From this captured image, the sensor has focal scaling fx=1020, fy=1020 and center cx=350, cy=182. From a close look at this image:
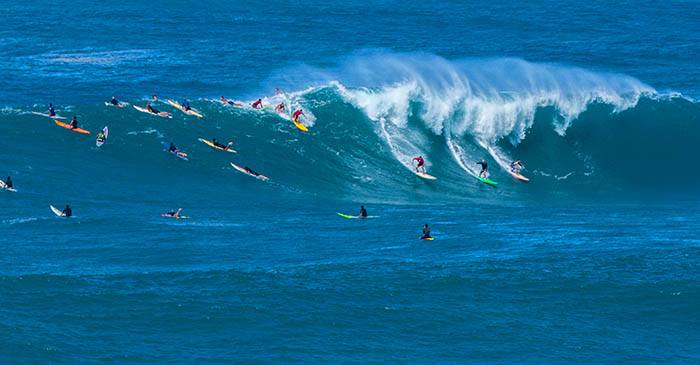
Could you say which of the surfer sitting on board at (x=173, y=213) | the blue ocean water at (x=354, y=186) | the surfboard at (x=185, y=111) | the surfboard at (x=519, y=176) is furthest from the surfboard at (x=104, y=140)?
the surfboard at (x=519, y=176)

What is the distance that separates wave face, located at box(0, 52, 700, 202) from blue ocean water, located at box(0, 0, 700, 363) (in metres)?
0.19

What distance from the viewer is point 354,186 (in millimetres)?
57719

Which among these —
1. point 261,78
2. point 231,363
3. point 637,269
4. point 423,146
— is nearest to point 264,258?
point 231,363

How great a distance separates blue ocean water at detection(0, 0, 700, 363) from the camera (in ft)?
115

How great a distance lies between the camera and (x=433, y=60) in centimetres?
7412

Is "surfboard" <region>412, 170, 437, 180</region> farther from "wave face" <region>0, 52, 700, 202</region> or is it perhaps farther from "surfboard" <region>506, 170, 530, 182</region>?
"surfboard" <region>506, 170, 530, 182</region>

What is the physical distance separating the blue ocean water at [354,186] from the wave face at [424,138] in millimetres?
190

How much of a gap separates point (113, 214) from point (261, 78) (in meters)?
31.3

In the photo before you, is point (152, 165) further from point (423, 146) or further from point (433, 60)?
point (433, 60)

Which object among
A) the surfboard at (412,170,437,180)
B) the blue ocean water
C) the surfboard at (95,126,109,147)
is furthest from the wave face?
the surfboard at (95,126,109,147)

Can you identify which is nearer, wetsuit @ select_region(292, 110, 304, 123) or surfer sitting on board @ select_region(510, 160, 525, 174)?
surfer sitting on board @ select_region(510, 160, 525, 174)

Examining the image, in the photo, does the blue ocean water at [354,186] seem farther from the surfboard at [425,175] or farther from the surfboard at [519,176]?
the surfboard at [425,175]

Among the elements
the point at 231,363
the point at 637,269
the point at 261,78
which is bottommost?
the point at 231,363

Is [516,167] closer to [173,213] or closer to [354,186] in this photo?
[354,186]
